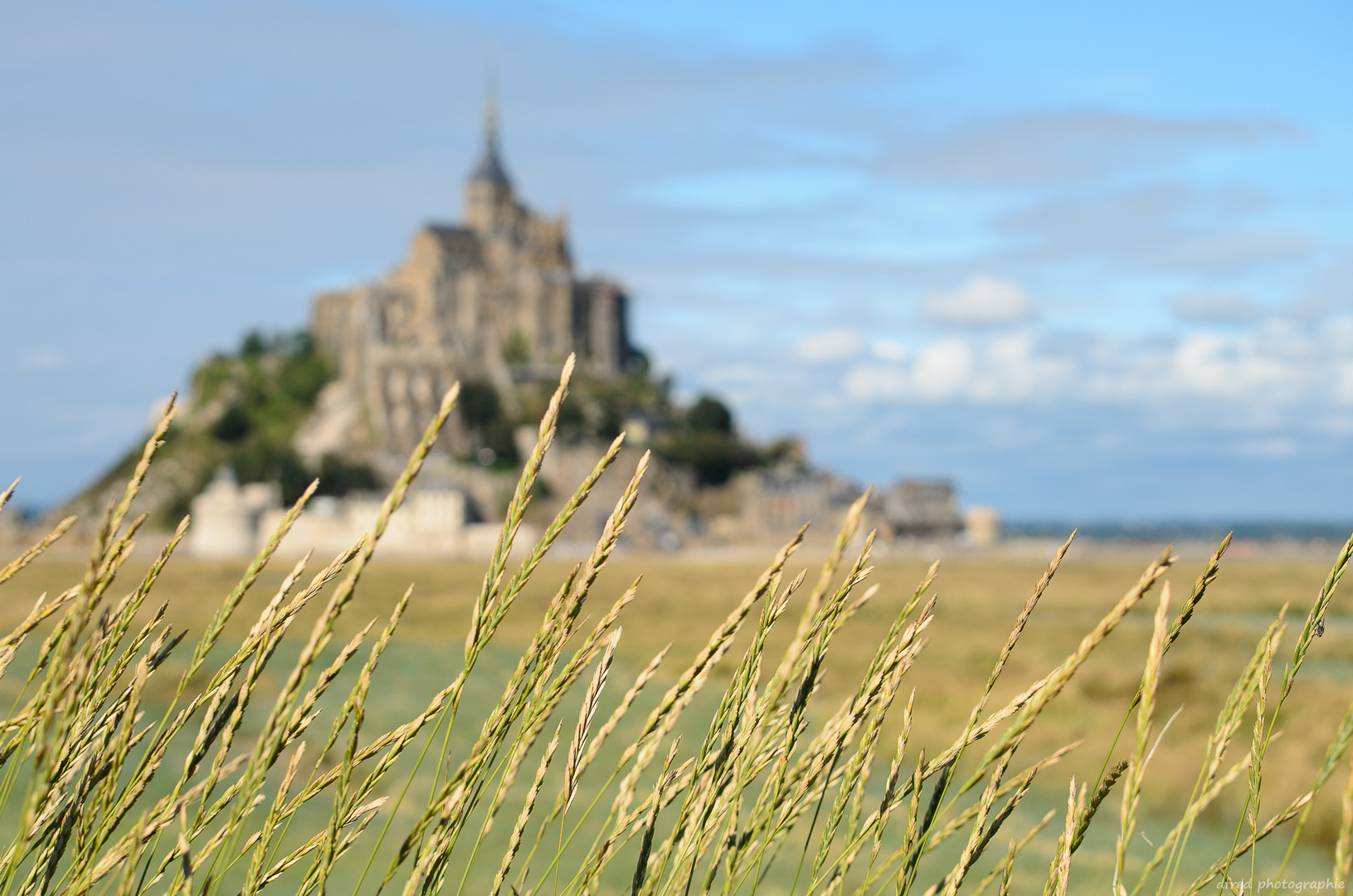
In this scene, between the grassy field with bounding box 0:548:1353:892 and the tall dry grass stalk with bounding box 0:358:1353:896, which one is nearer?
the tall dry grass stalk with bounding box 0:358:1353:896

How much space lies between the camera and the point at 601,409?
7169 centimetres

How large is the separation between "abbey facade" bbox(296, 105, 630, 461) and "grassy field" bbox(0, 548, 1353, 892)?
80.3 ft

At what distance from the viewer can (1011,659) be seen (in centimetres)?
1898

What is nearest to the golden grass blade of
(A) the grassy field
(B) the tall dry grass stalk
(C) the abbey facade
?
(B) the tall dry grass stalk

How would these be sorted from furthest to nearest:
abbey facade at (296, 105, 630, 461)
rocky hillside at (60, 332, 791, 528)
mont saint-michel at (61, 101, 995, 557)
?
abbey facade at (296, 105, 630, 461) → rocky hillside at (60, 332, 791, 528) → mont saint-michel at (61, 101, 995, 557)

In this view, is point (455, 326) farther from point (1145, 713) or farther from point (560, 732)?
point (1145, 713)

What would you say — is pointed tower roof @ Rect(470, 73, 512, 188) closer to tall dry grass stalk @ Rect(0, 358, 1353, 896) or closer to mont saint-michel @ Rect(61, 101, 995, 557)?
mont saint-michel @ Rect(61, 101, 995, 557)

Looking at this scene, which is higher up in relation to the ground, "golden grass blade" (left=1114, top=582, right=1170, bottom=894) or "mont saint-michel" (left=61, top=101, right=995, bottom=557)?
"golden grass blade" (left=1114, top=582, right=1170, bottom=894)

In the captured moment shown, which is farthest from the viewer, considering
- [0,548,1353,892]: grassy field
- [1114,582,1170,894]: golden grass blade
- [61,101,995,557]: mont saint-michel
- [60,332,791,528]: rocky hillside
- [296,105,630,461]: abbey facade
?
[296,105,630,461]: abbey facade

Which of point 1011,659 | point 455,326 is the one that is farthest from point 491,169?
point 1011,659

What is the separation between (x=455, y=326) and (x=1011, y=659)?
Answer: 61737mm

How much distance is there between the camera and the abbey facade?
71250 millimetres

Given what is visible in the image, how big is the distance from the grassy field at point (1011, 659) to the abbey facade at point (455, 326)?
24488mm

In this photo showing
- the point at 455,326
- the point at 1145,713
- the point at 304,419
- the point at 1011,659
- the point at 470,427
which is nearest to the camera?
the point at 1145,713
